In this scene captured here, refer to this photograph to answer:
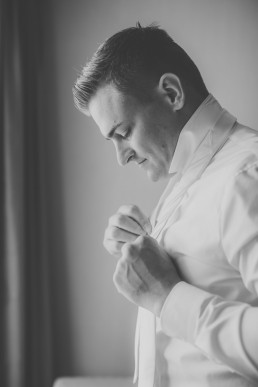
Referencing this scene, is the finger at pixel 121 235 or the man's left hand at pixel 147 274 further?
the finger at pixel 121 235

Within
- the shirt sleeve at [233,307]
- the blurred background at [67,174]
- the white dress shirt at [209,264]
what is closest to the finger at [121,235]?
the white dress shirt at [209,264]

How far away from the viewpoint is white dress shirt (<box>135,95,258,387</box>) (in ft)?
2.62

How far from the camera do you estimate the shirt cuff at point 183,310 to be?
85 centimetres

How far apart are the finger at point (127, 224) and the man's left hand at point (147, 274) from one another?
0.74 feet

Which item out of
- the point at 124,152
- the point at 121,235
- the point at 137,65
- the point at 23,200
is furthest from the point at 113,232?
the point at 23,200

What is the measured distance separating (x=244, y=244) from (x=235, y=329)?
5.7 inches

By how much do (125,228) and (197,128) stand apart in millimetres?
315

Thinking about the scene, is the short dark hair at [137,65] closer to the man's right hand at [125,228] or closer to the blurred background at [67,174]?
the man's right hand at [125,228]

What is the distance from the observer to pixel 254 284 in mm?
790

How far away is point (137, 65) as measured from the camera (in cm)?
114

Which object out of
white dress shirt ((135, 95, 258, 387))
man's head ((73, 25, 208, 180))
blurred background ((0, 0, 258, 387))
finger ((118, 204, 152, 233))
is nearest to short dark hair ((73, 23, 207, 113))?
man's head ((73, 25, 208, 180))

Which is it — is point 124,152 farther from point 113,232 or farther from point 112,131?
point 113,232

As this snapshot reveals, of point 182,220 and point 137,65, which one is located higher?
point 137,65

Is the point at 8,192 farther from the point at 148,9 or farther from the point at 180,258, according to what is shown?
the point at 180,258
